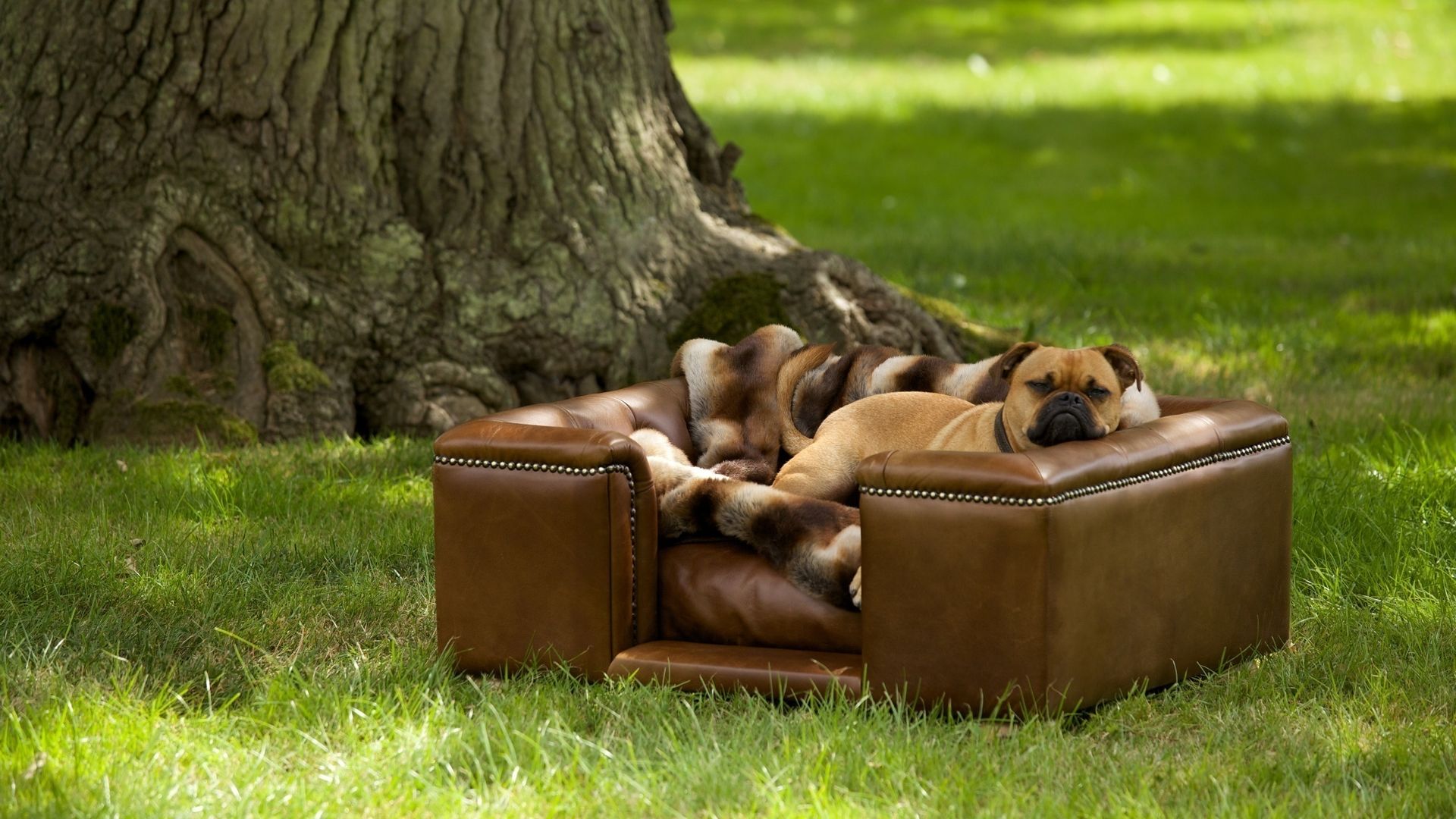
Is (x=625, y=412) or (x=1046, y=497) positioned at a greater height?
(x=1046, y=497)

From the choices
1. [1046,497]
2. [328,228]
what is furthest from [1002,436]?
[328,228]

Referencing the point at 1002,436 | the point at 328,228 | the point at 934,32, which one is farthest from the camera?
the point at 934,32

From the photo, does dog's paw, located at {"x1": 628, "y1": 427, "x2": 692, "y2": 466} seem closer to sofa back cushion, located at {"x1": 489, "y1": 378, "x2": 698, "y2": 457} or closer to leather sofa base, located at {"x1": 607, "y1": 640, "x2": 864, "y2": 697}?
sofa back cushion, located at {"x1": 489, "y1": 378, "x2": 698, "y2": 457}

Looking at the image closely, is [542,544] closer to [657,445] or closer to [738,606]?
[738,606]

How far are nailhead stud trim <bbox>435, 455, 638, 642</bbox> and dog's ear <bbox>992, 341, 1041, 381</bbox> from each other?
1280 mm

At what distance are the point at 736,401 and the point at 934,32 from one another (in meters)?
18.9

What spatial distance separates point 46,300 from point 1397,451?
5.76 m

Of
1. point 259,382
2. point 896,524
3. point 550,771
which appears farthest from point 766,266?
point 550,771

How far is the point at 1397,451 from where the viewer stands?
265 inches

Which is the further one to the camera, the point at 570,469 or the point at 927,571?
the point at 570,469

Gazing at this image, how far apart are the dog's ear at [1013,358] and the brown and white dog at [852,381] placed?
70 centimetres

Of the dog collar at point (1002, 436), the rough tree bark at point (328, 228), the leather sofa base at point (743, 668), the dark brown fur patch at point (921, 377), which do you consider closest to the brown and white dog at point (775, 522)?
the leather sofa base at point (743, 668)

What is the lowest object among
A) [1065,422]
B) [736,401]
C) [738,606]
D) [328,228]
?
[738,606]

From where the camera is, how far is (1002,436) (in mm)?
5023
